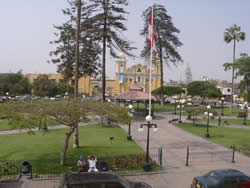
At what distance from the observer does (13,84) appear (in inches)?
2169

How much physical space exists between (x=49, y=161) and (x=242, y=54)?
1542 inches

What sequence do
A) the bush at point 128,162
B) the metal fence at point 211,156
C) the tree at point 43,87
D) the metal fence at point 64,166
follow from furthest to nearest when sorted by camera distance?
the tree at point 43,87 < the metal fence at point 211,156 < the bush at point 128,162 < the metal fence at point 64,166

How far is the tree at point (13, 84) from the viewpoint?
174ft

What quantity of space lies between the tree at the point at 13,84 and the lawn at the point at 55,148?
35364 mm

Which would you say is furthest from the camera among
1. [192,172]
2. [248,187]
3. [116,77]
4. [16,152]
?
[116,77]

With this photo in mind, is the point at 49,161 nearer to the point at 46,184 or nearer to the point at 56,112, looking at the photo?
the point at 46,184

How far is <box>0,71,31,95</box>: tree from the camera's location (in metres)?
53.1

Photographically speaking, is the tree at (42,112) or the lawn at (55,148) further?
the lawn at (55,148)

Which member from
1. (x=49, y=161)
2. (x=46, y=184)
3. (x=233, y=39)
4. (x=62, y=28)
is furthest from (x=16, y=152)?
(x=233, y=39)

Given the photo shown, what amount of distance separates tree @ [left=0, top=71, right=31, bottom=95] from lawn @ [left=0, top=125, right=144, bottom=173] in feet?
116

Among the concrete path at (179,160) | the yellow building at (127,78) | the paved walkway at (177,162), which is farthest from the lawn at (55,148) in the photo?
the yellow building at (127,78)

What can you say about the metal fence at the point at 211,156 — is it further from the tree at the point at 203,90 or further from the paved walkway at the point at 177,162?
the tree at the point at 203,90

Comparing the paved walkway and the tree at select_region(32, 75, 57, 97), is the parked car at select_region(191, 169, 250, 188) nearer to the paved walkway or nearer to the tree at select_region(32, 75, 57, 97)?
the paved walkway

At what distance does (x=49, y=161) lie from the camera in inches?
505
